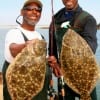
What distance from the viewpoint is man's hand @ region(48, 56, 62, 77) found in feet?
20.1

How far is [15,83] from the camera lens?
Answer: 5574mm

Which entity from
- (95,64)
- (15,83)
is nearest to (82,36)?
(95,64)

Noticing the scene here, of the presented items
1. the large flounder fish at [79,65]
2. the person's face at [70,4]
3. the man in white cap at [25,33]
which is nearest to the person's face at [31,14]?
the man in white cap at [25,33]

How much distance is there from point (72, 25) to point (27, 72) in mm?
1253

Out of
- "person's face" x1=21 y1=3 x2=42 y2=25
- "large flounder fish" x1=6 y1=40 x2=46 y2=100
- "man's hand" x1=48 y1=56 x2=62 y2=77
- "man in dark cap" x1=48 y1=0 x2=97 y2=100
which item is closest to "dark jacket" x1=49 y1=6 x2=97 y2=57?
"man in dark cap" x1=48 y1=0 x2=97 y2=100

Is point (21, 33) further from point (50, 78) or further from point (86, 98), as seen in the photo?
point (86, 98)

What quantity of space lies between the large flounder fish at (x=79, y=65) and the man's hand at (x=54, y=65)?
10cm

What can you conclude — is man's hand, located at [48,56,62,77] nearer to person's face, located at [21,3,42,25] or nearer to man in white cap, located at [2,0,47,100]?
man in white cap, located at [2,0,47,100]

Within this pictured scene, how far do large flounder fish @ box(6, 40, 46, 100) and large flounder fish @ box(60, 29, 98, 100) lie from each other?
1.57 feet

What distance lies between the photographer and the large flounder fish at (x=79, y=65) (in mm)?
6070

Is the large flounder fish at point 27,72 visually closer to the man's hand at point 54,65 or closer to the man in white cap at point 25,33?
the man in white cap at point 25,33

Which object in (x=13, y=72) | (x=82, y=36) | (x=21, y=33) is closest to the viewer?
(x=13, y=72)

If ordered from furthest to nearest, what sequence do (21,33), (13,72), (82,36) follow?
(82,36)
(21,33)
(13,72)

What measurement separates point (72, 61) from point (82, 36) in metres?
0.54
